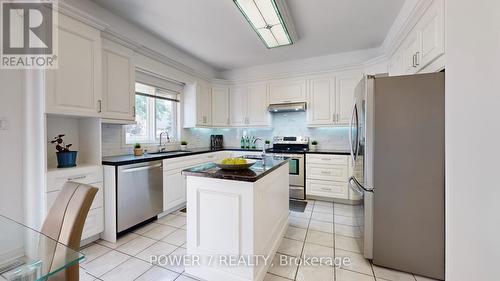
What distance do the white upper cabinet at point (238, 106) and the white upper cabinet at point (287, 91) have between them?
62cm

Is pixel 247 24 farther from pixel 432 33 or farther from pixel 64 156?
pixel 64 156

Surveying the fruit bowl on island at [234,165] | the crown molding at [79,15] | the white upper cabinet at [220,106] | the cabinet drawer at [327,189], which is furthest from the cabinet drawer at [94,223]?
the cabinet drawer at [327,189]

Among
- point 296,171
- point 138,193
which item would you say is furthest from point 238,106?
point 138,193

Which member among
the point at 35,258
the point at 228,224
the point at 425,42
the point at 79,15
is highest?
the point at 79,15

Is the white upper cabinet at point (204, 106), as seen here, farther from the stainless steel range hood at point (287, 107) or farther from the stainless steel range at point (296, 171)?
the stainless steel range at point (296, 171)

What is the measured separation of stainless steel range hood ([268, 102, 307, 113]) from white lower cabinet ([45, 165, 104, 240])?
10.0 feet

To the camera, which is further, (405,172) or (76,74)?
(76,74)

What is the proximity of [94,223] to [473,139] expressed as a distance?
2.96 meters

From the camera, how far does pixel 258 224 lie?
153 centimetres

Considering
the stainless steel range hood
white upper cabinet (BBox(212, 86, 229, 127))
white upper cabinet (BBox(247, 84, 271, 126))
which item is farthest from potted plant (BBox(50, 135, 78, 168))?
the stainless steel range hood

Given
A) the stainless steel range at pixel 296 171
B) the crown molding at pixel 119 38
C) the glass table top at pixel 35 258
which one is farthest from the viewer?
the stainless steel range at pixel 296 171

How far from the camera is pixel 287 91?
4.03 metres

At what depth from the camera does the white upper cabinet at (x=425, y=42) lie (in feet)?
5.15

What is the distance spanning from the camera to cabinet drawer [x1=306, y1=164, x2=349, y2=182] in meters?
3.37
